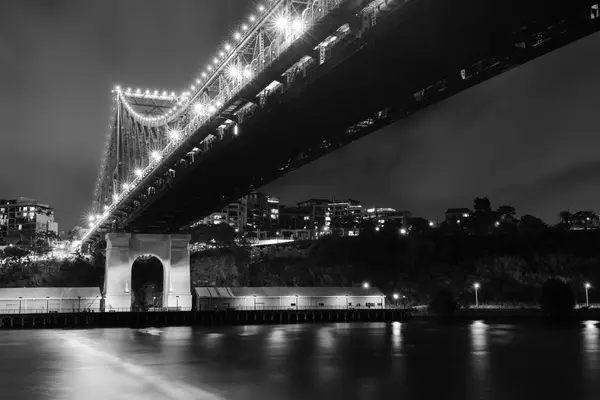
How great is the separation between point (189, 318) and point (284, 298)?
1213cm

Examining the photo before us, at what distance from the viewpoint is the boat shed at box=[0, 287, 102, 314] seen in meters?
69.3

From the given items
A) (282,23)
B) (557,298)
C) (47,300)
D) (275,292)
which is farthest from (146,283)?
(282,23)

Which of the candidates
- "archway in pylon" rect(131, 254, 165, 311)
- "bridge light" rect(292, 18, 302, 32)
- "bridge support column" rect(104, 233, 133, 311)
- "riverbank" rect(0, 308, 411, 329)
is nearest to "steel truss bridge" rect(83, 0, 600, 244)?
"bridge light" rect(292, 18, 302, 32)

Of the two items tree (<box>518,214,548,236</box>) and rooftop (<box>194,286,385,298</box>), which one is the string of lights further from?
tree (<box>518,214,548,236</box>)

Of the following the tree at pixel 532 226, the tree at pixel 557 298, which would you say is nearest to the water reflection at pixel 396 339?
the tree at pixel 557 298

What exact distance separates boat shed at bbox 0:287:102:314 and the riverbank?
2089 mm

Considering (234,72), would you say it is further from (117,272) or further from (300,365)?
(117,272)

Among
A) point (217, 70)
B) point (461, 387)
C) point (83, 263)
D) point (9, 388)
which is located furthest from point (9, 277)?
point (461, 387)

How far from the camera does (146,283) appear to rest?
94.9m

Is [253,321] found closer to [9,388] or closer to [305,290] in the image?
[305,290]

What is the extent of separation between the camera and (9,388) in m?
28.3

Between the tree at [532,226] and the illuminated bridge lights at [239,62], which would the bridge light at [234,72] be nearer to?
the illuminated bridge lights at [239,62]

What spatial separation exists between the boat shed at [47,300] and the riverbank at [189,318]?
2.09 metres

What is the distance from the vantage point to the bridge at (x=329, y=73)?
22922 mm
